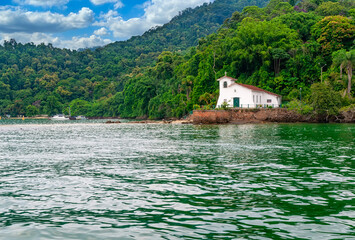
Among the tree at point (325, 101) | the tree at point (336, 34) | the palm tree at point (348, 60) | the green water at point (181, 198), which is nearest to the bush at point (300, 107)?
the tree at point (325, 101)

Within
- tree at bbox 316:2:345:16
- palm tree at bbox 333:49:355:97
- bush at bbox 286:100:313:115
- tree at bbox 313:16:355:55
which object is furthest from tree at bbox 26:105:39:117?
palm tree at bbox 333:49:355:97

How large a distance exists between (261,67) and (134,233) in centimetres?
8575

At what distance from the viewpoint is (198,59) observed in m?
113

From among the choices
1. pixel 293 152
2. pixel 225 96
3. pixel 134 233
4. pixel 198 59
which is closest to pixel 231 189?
pixel 134 233

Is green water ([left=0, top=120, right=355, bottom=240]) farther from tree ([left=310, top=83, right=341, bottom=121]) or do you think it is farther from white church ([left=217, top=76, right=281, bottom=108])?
white church ([left=217, top=76, right=281, bottom=108])

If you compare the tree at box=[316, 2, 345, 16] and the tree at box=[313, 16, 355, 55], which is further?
the tree at box=[316, 2, 345, 16]

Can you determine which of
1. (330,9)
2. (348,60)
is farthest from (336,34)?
(330,9)

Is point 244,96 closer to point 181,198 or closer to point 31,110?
point 181,198

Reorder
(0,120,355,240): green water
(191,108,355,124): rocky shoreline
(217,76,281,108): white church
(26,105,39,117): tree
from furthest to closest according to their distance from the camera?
1. (26,105,39,117): tree
2. (217,76,281,108): white church
3. (191,108,355,124): rocky shoreline
4. (0,120,355,240): green water

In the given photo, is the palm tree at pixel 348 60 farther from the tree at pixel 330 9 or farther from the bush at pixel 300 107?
the tree at pixel 330 9

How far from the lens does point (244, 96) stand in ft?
262

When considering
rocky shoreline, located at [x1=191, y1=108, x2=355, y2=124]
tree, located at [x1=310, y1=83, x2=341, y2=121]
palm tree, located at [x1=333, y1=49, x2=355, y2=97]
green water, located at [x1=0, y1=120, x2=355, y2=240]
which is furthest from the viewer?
rocky shoreline, located at [x1=191, y1=108, x2=355, y2=124]

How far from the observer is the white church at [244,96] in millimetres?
79188

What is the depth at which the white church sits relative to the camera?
79188 millimetres
